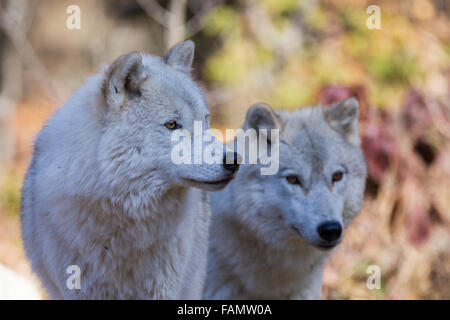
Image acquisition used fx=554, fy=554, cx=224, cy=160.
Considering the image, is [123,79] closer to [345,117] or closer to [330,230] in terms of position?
[330,230]

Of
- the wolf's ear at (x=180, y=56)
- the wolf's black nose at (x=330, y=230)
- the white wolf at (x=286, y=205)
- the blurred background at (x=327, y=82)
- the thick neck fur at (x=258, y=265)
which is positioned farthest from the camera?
the blurred background at (x=327, y=82)

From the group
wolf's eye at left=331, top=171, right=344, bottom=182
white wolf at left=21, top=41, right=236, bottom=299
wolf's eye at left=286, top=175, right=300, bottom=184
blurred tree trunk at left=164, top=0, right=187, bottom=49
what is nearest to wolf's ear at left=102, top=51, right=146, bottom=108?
white wolf at left=21, top=41, right=236, bottom=299

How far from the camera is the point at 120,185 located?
3.29 m

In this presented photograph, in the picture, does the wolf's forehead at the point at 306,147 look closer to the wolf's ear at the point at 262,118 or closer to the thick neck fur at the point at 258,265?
the wolf's ear at the point at 262,118

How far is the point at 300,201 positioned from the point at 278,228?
0.32 m

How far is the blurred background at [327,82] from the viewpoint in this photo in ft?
22.6

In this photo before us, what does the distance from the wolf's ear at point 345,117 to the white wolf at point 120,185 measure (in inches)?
62.6

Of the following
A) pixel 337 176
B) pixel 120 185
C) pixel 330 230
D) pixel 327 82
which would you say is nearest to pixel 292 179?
Result: pixel 337 176

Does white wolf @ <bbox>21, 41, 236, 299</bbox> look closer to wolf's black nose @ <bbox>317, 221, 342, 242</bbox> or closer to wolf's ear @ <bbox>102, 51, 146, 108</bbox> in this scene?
wolf's ear @ <bbox>102, 51, 146, 108</bbox>

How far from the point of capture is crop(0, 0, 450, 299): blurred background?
6879mm

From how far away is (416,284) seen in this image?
275 inches

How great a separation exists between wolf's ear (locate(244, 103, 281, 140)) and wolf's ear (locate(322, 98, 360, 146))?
0.49 metres

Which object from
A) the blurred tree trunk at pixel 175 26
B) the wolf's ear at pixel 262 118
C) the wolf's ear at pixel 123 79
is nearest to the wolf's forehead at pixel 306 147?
the wolf's ear at pixel 262 118

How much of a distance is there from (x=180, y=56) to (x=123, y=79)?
72 centimetres
